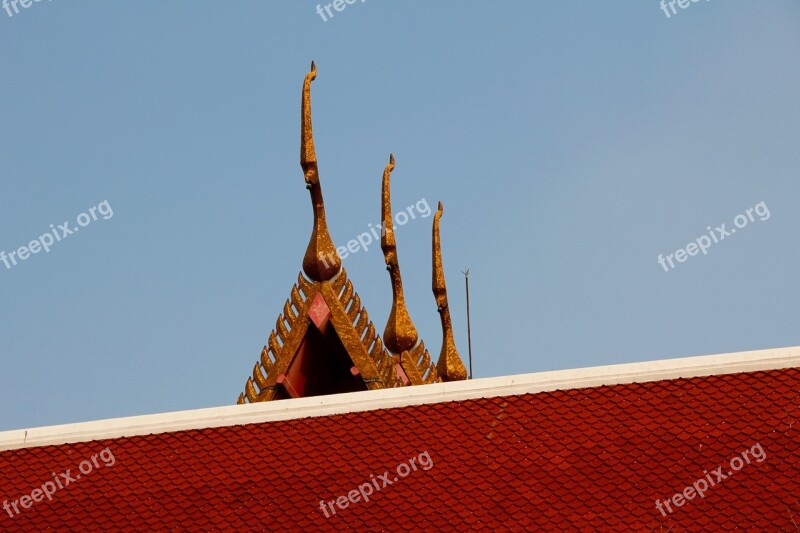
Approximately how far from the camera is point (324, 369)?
16.4 m

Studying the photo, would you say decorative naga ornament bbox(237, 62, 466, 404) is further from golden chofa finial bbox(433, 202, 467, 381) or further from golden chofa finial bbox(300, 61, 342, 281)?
golden chofa finial bbox(433, 202, 467, 381)

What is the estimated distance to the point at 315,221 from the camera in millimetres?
16688

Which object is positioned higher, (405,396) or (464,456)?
(405,396)

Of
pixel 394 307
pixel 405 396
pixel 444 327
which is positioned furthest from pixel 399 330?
pixel 405 396

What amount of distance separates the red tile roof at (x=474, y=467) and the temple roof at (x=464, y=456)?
1 cm

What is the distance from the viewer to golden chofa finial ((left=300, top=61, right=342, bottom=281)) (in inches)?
A: 639

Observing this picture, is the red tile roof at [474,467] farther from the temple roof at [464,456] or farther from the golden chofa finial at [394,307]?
the golden chofa finial at [394,307]

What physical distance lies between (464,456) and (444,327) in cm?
873

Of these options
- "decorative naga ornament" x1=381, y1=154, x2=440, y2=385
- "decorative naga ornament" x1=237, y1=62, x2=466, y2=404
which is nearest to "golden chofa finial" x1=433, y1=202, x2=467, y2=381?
"decorative naga ornament" x1=381, y1=154, x2=440, y2=385

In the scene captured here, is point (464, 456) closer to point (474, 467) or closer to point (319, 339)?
point (474, 467)

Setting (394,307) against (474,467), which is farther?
(394,307)

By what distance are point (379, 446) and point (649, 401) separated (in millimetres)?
2296

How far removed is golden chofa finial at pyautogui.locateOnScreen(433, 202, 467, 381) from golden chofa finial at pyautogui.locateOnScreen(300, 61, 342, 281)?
448 centimetres

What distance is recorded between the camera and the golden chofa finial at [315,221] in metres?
16.2
